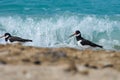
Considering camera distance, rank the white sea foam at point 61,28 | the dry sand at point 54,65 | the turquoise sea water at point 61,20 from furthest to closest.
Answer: the turquoise sea water at point 61,20 < the white sea foam at point 61,28 < the dry sand at point 54,65

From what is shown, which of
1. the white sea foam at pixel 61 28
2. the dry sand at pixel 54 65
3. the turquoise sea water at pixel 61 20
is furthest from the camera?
the turquoise sea water at pixel 61 20

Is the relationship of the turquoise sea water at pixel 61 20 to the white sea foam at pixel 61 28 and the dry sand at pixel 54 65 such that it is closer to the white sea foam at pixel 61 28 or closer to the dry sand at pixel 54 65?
the white sea foam at pixel 61 28

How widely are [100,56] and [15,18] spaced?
752 inches

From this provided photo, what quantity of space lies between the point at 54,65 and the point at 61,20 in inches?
757

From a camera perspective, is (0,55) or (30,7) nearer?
(0,55)

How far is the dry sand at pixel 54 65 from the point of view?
393 inches

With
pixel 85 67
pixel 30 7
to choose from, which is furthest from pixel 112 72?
pixel 30 7

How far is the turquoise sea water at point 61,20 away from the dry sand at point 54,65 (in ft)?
31.8

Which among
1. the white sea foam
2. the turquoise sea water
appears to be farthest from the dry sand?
the white sea foam

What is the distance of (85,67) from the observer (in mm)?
10883

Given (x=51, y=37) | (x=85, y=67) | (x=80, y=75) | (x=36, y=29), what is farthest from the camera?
(x=36, y=29)

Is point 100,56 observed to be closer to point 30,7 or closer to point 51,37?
point 51,37

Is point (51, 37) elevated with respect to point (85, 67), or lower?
lower

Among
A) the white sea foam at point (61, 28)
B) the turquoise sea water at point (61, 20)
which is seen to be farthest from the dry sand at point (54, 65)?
the white sea foam at point (61, 28)
